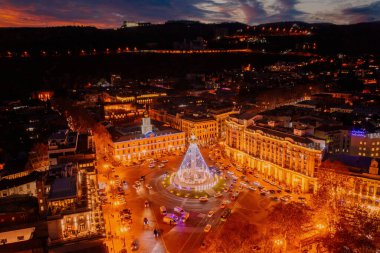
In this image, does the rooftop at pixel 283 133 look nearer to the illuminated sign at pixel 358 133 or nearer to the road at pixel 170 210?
the road at pixel 170 210

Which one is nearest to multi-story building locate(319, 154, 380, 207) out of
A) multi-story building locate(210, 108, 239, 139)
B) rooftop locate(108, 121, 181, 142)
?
rooftop locate(108, 121, 181, 142)

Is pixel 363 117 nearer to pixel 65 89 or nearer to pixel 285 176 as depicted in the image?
pixel 285 176

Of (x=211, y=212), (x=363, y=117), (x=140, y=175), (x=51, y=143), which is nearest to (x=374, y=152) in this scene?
(x=363, y=117)

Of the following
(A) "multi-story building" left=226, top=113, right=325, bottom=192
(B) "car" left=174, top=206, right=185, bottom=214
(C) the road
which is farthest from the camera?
(A) "multi-story building" left=226, top=113, right=325, bottom=192

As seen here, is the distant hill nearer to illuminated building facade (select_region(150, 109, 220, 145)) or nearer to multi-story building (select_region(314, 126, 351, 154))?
illuminated building facade (select_region(150, 109, 220, 145))

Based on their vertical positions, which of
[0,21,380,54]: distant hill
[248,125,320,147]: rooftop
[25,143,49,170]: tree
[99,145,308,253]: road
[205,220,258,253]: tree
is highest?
[0,21,380,54]: distant hill

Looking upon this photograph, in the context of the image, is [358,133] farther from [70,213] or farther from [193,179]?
[70,213]

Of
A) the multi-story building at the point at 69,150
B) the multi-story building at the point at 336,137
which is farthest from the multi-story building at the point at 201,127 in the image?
the multi-story building at the point at 69,150

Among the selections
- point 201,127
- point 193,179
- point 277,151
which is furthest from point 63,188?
point 201,127
